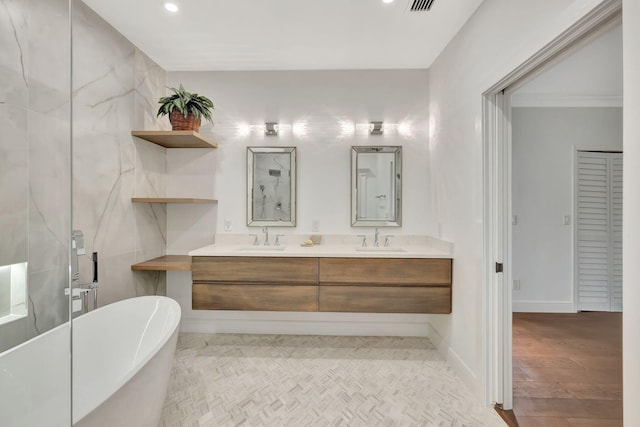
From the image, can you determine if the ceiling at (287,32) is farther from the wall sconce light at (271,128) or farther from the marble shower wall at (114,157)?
the wall sconce light at (271,128)

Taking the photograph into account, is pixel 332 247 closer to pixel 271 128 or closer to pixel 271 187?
pixel 271 187

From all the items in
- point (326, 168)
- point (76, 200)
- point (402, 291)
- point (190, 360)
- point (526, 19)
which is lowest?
point (190, 360)

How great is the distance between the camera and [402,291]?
7.41 feet

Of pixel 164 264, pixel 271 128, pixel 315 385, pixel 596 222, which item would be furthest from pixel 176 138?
pixel 596 222

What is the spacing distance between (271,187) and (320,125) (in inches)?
30.7

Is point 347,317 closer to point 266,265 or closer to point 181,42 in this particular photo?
point 266,265

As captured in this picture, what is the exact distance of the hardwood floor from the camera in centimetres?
167

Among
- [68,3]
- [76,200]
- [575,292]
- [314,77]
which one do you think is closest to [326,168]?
[314,77]

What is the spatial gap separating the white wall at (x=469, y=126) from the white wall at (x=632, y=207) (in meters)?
0.32

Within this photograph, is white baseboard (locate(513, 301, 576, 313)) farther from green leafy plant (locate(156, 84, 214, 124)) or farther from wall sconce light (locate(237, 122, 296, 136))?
green leafy plant (locate(156, 84, 214, 124))

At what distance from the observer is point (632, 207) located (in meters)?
0.91

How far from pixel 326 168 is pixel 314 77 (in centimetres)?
90

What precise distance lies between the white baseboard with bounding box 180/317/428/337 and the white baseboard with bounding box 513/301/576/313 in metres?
1.46

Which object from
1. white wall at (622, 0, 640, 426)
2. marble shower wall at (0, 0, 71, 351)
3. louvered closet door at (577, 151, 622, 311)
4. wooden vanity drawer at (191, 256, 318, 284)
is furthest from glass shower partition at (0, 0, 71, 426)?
louvered closet door at (577, 151, 622, 311)
